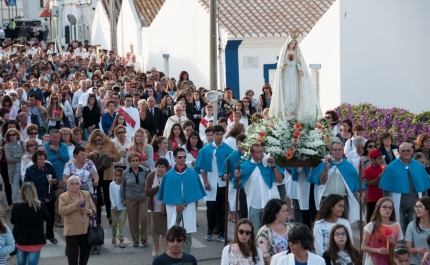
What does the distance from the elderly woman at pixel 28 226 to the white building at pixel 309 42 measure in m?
12.4

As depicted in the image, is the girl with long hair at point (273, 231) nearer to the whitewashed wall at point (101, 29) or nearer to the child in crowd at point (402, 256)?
the child in crowd at point (402, 256)

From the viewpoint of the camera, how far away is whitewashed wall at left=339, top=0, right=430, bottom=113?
23.1 metres

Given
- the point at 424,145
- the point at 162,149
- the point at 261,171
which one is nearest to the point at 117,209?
the point at 162,149

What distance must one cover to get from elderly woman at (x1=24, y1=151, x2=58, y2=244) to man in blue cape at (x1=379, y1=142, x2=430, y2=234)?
16.5 ft

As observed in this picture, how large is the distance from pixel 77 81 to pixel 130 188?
11.7 metres

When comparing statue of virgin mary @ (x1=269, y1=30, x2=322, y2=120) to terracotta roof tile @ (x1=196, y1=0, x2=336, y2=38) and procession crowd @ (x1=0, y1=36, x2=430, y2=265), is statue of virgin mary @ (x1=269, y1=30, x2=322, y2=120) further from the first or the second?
terracotta roof tile @ (x1=196, y1=0, x2=336, y2=38)

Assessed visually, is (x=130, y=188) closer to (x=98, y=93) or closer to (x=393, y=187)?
(x=393, y=187)

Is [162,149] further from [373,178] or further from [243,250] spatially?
[243,250]

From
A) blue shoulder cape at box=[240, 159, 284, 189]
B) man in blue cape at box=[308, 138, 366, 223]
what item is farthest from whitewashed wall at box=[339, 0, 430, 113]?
blue shoulder cape at box=[240, 159, 284, 189]

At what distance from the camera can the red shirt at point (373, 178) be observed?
562 inches

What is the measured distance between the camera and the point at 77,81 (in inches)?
1008

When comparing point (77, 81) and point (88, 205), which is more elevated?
point (77, 81)

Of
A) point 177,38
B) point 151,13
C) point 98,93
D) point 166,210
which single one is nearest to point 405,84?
point 98,93

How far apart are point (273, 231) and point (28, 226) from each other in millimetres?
3485
